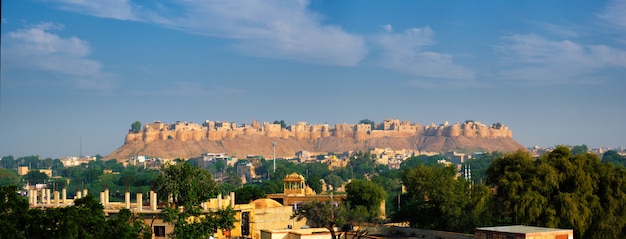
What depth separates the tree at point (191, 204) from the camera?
2408 cm

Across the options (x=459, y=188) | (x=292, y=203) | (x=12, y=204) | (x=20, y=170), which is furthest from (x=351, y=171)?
(x=12, y=204)

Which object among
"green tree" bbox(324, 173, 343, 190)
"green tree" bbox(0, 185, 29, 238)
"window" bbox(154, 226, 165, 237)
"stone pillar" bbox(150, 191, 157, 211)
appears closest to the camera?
"green tree" bbox(0, 185, 29, 238)

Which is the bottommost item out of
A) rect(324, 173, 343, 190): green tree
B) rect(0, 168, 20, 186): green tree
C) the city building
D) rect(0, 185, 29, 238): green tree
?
rect(324, 173, 343, 190): green tree

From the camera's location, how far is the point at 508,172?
101ft

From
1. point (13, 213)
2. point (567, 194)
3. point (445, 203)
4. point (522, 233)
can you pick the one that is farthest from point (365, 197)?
point (13, 213)

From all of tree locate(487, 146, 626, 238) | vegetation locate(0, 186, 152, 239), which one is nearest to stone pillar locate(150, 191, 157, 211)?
vegetation locate(0, 186, 152, 239)

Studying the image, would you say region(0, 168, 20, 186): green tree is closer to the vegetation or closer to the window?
the window

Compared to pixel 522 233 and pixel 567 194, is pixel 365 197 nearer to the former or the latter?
pixel 567 194

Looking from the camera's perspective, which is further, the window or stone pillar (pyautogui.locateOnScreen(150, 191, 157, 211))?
the window

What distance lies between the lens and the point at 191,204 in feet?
81.2

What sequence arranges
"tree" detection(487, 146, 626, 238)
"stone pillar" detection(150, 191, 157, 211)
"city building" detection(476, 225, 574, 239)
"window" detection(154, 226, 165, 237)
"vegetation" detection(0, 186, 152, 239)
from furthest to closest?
"window" detection(154, 226, 165, 237), "stone pillar" detection(150, 191, 157, 211), "tree" detection(487, 146, 626, 238), "city building" detection(476, 225, 574, 239), "vegetation" detection(0, 186, 152, 239)

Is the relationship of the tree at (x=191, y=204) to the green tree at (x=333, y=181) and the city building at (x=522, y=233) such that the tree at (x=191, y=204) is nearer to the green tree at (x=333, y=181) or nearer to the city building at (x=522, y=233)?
the city building at (x=522, y=233)

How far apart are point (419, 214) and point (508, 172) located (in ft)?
28.0

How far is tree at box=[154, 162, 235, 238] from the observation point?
24078 mm
